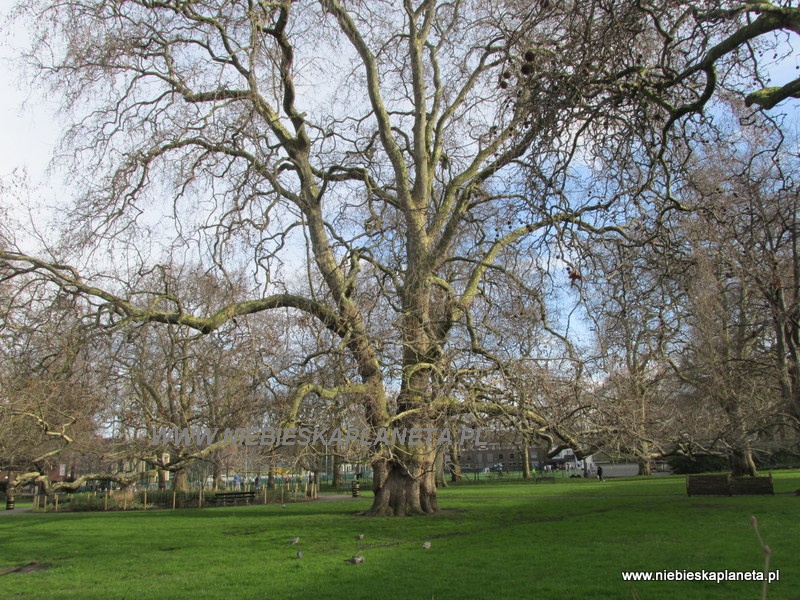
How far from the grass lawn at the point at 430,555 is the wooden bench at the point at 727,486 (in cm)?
244

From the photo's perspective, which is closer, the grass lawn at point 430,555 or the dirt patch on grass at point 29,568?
the grass lawn at point 430,555

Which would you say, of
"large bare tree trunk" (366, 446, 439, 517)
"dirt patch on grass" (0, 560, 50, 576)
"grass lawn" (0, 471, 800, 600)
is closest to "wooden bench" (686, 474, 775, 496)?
"grass lawn" (0, 471, 800, 600)

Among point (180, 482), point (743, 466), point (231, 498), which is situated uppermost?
point (180, 482)

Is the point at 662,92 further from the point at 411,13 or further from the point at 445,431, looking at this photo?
the point at 411,13

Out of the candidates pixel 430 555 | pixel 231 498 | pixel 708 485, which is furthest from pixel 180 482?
pixel 430 555

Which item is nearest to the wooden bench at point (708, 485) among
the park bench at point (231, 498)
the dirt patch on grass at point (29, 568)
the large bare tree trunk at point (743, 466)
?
the large bare tree trunk at point (743, 466)

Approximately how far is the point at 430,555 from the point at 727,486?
1435 centimetres

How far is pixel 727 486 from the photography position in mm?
20500

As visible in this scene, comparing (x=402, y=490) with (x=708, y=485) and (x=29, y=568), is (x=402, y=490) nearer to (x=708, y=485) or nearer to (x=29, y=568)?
(x=29, y=568)

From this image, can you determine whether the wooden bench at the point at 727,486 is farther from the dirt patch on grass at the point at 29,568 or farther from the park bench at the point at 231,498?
the park bench at the point at 231,498

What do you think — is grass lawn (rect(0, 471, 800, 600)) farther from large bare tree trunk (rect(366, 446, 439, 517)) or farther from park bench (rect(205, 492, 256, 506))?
park bench (rect(205, 492, 256, 506))

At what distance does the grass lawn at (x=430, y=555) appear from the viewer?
25.8 ft

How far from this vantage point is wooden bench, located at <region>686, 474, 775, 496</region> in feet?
64.8

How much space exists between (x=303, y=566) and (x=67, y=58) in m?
9.75
